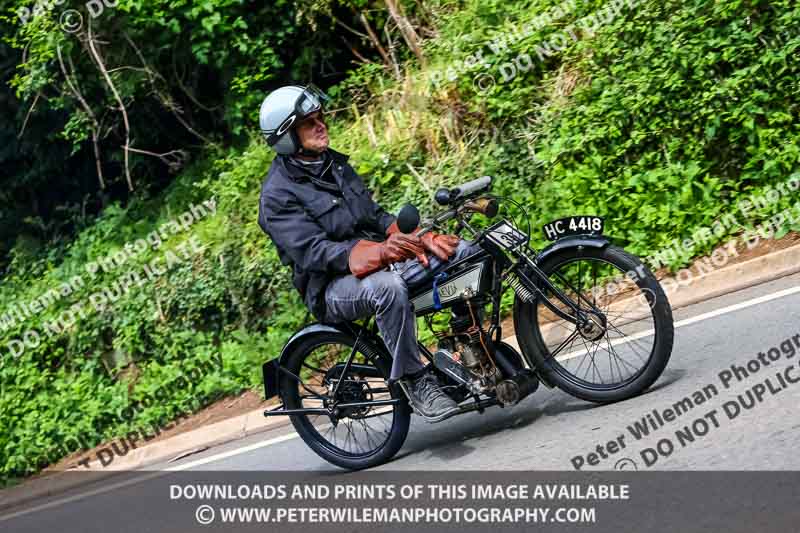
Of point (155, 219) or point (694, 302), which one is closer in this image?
point (694, 302)

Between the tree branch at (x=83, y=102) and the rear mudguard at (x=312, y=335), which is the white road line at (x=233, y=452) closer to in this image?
the rear mudguard at (x=312, y=335)

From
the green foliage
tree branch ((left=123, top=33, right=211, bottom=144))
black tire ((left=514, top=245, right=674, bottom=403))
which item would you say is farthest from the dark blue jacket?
tree branch ((left=123, top=33, right=211, bottom=144))

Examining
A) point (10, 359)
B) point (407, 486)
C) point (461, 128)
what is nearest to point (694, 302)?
point (407, 486)

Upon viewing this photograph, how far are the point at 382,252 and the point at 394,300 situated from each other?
0.29 metres

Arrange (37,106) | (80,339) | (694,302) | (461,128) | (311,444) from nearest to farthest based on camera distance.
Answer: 1. (311,444)
2. (694,302)
3. (461,128)
4. (80,339)
5. (37,106)

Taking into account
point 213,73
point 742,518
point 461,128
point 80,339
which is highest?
point 213,73

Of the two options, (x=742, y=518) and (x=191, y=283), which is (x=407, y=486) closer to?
(x=742, y=518)

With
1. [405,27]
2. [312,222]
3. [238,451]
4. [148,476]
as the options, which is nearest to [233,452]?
[238,451]

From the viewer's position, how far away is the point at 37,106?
46.6 ft

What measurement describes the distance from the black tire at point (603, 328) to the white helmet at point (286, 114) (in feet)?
5.42

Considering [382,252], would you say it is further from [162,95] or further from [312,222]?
[162,95]

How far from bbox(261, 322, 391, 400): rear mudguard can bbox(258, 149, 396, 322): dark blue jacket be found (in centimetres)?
11

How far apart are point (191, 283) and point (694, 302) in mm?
5605

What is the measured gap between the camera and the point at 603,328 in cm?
570
